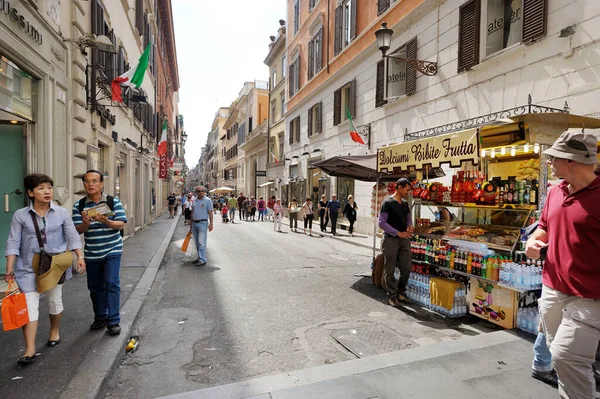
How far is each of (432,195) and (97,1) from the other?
27.9 feet

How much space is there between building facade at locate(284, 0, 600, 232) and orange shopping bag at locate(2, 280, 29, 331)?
8062 mm

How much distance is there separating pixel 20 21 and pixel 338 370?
250 inches

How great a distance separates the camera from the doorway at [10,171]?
5.97 metres

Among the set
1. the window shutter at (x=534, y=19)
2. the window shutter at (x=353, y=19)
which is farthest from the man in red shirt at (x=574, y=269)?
the window shutter at (x=353, y=19)

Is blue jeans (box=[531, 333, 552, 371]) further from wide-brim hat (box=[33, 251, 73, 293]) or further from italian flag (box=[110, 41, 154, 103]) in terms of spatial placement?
italian flag (box=[110, 41, 154, 103])

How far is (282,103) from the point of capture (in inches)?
1182

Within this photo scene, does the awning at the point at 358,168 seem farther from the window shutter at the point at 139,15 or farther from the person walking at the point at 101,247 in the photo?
the window shutter at the point at 139,15

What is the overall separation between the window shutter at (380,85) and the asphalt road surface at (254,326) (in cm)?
800

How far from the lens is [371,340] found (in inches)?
170

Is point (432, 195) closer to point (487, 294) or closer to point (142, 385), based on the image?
point (487, 294)

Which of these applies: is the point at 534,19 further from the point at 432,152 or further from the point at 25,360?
the point at 25,360

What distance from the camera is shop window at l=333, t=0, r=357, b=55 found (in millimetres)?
16516

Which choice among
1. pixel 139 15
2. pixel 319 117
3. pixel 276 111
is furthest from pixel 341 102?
pixel 276 111

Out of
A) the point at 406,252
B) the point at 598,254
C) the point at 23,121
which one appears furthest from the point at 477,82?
the point at 23,121
